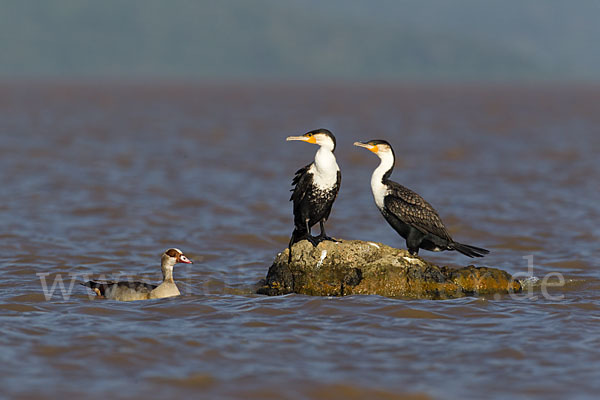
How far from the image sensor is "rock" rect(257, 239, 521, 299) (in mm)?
9539

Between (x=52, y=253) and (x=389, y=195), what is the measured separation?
516 cm

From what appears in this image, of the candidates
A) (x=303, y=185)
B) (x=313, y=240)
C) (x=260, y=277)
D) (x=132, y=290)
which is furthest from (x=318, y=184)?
(x=132, y=290)

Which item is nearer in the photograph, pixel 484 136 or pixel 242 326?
pixel 242 326

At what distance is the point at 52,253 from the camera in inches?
490

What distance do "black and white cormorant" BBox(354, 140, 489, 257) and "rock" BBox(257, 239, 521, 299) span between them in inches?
13.5

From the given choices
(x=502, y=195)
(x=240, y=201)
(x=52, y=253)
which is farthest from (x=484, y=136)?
(x=52, y=253)

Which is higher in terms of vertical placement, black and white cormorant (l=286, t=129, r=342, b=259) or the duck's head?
black and white cormorant (l=286, t=129, r=342, b=259)

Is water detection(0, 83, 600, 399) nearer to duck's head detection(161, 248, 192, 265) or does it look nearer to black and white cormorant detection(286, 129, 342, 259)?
duck's head detection(161, 248, 192, 265)

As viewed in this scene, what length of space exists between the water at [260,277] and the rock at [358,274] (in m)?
0.31

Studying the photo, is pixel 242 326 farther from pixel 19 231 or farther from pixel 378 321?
pixel 19 231

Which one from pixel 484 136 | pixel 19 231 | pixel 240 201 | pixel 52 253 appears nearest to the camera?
pixel 52 253

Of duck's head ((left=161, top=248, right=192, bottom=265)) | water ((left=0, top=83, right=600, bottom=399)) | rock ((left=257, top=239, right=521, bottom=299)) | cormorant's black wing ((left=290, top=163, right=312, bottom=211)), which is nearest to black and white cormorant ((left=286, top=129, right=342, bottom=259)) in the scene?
cormorant's black wing ((left=290, top=163, right=312, bottom=211))

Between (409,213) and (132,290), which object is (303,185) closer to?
(409,213)

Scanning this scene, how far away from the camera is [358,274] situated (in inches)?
378
